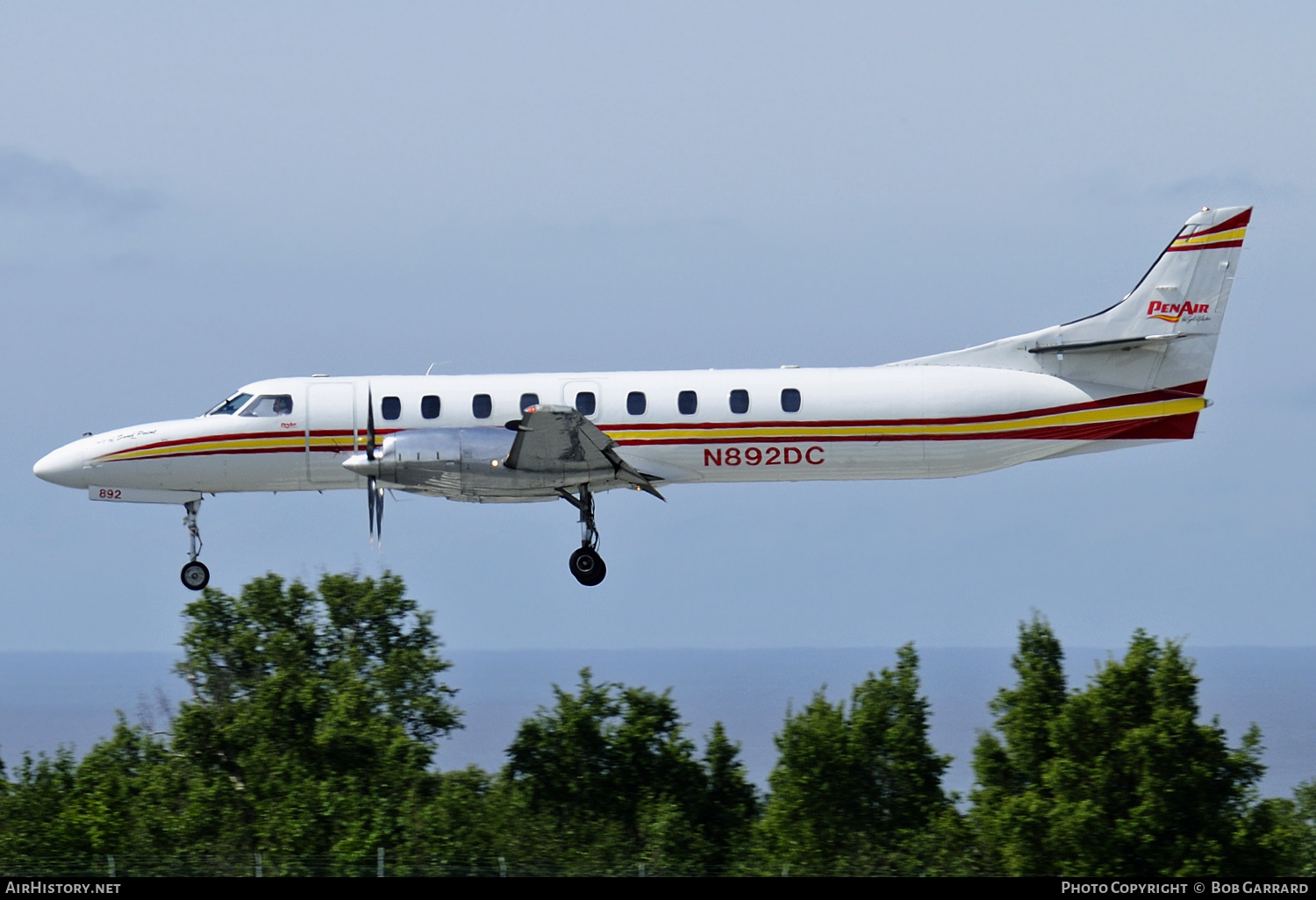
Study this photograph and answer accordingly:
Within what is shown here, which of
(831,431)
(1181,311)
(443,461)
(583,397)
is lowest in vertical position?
(443,461)

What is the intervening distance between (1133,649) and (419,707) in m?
26.4

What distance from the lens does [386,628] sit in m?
63.3

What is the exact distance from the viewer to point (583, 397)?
28953 millimetres

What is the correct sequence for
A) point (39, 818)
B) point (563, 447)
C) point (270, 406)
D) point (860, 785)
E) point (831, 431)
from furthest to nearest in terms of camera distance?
point (860, 785) < point (39, 818) < point (270, 406) < point (831, 431) < point (563, 447)

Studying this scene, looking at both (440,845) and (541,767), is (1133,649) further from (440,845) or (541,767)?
(440,845)

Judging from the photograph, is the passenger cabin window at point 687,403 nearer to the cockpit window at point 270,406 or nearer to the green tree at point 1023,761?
the cockpit window at point 270,406

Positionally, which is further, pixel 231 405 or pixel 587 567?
pixel 231 405

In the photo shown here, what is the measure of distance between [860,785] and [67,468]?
35.8 metres

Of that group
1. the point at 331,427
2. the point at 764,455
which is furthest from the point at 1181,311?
the point at 331,427

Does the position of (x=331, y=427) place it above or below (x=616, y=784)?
above

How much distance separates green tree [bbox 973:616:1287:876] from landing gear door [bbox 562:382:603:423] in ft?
92.3

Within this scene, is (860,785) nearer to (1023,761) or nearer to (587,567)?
(1023,761)

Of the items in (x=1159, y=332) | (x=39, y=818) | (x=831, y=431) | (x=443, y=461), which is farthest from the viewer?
(x=39, y=818)

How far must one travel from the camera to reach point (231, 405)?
30.4 meters
